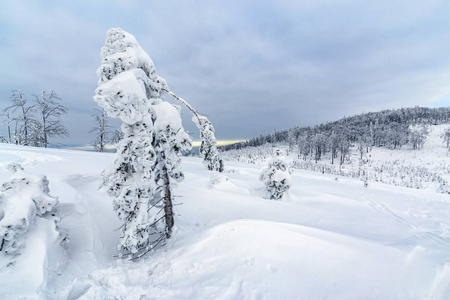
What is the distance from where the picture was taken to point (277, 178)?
1310cm

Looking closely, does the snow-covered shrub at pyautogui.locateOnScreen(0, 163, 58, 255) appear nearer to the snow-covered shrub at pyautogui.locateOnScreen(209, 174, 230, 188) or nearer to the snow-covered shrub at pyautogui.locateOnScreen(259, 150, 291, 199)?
the snow-covered shrub at pyautogui.locateOnScreen(209, 174, 230, 188)

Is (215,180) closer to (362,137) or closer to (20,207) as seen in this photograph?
(20,207)

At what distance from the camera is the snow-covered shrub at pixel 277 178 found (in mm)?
13078

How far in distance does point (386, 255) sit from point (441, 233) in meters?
5.53

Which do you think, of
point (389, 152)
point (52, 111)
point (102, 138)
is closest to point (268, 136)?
point (389, 152)

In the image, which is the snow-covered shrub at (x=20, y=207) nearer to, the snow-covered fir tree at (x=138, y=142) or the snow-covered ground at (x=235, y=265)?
the snow-covered ground at (x=235, y=265)

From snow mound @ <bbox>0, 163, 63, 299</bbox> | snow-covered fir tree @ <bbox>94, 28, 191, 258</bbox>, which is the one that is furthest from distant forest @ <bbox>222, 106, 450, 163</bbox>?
snow mound @ <bbox>0, 163, 63, 299</bbox>

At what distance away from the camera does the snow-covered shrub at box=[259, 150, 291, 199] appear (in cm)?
Result: 1308

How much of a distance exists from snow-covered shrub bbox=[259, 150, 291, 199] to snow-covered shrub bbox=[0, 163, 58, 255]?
11.6 m

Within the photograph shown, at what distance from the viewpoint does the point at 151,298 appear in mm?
3664

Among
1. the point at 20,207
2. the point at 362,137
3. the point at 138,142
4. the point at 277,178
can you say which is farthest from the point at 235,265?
the point at 362,137

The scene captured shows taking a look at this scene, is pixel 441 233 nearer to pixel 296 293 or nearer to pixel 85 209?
pixel 296 293

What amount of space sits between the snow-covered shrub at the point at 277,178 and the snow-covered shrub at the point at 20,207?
11624 mm

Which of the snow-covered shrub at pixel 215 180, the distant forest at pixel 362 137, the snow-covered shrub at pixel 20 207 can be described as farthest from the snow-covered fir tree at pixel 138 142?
the distant forest at pixel 362 137
